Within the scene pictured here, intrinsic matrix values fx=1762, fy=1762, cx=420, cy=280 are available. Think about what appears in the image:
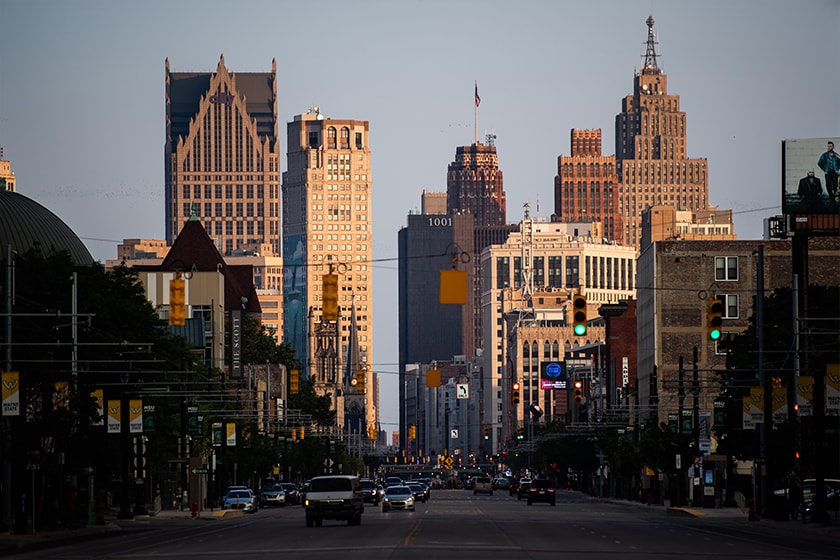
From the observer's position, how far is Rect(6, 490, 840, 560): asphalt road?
4569 centimetres

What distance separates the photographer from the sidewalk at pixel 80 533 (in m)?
53.8

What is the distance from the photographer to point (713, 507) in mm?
105000

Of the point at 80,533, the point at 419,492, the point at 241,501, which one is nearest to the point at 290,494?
the point at 419,492

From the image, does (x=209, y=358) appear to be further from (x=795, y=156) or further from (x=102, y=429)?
(x=102, y=429)

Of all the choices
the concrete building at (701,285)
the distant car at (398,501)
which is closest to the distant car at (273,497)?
the distant car at (398,501)

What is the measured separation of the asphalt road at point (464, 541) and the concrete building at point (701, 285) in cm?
7444

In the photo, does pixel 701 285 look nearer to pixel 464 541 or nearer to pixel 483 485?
pixel 483 485

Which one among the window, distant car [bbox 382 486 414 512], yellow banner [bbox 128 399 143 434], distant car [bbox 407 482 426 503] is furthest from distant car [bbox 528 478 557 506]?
yellow banner [bbox 128 399 143 434]

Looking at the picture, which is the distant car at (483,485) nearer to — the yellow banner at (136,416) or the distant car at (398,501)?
the distant car at (398,501)

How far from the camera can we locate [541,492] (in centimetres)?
11962

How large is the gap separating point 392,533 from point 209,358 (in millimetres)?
97204

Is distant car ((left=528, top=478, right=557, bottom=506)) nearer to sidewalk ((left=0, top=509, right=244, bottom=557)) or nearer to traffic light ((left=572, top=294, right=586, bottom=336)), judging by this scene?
sidewalk ((left=0, top=509, right=244, bottom=557))

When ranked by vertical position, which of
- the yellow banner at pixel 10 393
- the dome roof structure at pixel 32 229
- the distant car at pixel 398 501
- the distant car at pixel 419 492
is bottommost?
the distant car at pixel 419 492

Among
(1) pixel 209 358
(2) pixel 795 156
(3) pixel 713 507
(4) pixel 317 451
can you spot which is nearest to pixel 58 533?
(3) pixel 713 507
